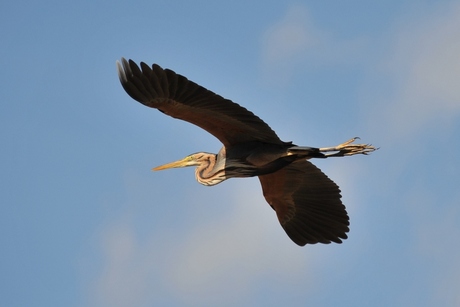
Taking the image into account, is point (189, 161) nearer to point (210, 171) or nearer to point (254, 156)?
point (210, 171)

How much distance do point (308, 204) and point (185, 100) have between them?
385 centimetres

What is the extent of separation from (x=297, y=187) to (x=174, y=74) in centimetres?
396

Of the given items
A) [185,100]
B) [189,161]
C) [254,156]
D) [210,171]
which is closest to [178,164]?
[189,161]

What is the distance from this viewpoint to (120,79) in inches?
506

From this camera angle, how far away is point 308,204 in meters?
16.2

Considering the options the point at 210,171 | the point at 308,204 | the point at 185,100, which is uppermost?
the point at 308,204

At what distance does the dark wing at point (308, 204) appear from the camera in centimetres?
1590

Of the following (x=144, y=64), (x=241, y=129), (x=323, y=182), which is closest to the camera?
(x=144, y=64)

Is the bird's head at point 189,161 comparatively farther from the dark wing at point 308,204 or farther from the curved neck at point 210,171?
the dark wing at point 308,204

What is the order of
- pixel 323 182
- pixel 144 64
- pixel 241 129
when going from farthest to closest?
pixel 323 182 → pixel 241 129 → pixel 144 64

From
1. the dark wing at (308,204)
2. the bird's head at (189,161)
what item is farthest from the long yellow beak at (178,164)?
the dark wing at (308,204)

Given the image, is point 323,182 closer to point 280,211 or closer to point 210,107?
point 280,211

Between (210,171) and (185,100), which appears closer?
(185,100)

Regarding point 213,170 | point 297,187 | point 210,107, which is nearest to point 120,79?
point 210,107
